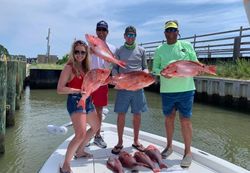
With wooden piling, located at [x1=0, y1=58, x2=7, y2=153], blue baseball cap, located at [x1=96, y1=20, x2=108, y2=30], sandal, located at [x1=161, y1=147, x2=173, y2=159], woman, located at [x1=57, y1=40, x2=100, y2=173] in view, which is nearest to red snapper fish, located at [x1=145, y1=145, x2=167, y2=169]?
sandal, located at [x1=161, y1=147, x2=173, y2=159]

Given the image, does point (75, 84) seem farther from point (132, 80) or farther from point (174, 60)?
point (174, 60)

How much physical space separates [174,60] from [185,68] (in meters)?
0.44

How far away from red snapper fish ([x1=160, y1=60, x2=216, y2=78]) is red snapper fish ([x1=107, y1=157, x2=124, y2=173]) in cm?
129

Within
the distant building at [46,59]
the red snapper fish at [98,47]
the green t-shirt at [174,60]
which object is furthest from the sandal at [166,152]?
the distant building at [46,59]

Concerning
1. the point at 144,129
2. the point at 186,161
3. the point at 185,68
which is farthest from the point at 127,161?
the point at 144,129

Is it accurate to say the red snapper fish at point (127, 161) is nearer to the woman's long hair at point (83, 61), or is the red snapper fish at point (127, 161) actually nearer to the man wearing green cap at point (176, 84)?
the man wearing green cap at point (176, 84)

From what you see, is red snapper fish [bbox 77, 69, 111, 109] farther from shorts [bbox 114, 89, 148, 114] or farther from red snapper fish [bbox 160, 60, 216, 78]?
shorts [bbox 114, 89, 148, 114]

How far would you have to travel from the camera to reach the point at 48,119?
520 inches

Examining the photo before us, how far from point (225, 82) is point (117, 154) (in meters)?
11.4

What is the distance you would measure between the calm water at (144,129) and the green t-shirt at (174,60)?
3.45m

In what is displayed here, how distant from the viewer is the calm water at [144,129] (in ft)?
26.3

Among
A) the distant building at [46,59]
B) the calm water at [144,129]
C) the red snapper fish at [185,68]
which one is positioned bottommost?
the calm water at [144,129]

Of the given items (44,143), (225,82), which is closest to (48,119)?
(44,143)

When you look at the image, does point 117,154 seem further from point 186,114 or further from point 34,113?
point 34,113
